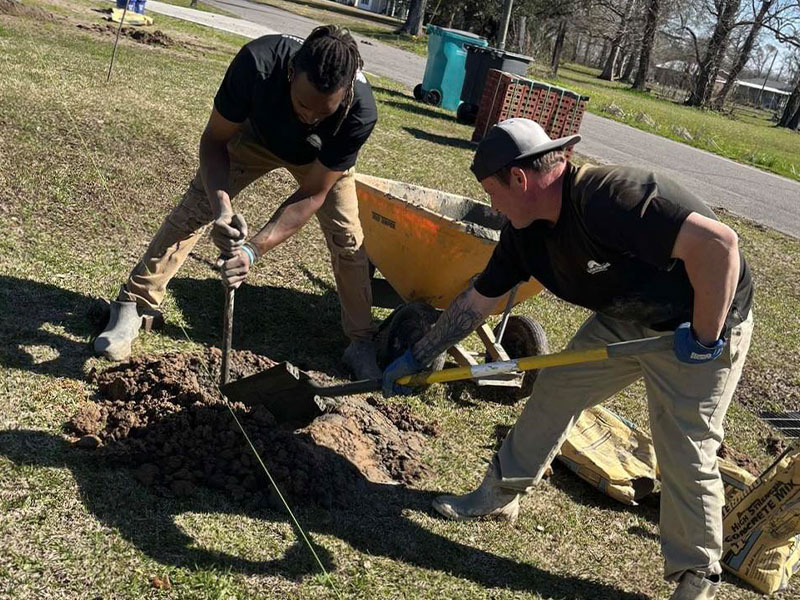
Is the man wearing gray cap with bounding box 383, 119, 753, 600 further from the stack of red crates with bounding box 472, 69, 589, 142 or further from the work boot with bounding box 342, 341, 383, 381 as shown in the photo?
the stack of red crates with bounding box 472, 69, 589, 142

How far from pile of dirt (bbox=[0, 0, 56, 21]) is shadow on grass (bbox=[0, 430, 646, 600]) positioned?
503 inches

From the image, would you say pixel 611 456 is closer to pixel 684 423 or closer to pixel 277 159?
pixel 684 423

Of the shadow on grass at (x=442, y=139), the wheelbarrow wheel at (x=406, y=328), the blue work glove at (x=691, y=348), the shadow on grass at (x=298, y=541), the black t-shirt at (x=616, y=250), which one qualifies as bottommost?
the shadow on grass at (x=298, y=541)

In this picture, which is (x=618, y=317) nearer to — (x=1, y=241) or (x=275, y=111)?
(x=275, y=111)

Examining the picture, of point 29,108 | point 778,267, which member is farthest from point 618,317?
point 778,267

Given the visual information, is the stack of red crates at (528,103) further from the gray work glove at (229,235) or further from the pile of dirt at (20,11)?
the gray work glove at (229,235)

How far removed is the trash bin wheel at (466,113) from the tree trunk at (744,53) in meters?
32.1

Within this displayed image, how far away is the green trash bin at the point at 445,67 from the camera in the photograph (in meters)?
15.5

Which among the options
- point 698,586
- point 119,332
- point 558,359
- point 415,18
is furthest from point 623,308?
point 415,18

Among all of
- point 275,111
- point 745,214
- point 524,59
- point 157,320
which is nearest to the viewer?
point 275,111

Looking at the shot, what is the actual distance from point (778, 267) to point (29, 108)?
834cm

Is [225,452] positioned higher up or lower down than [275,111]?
Answer: lower down

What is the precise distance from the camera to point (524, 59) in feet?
49.0

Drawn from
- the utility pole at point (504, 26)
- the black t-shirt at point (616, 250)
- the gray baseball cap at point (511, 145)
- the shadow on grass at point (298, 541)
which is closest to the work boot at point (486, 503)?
the shadow on grass at point (298, 541)
